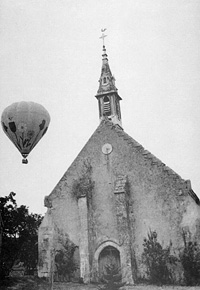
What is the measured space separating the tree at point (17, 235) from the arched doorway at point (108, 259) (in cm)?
904

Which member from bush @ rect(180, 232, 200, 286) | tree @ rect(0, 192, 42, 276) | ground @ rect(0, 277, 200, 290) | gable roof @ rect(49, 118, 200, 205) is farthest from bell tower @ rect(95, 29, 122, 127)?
ground @ rect(0, 277, 200, 290)

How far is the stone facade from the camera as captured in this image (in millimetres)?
22922

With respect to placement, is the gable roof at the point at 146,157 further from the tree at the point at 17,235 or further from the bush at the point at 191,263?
the tree at the point at 17,235

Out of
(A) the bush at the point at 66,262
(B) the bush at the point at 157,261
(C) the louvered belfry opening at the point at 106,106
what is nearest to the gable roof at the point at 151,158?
(C) the louvered belfry opening at the point at 106,106

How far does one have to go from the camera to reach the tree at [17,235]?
29.8 m

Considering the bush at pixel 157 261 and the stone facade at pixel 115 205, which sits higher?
the stone facade at pixel 115 205

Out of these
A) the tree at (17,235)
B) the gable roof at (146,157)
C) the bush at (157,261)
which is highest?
the gable roof at (146,157)

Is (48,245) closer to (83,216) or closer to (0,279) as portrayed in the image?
(83,216)

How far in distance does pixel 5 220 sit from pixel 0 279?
37.0ft

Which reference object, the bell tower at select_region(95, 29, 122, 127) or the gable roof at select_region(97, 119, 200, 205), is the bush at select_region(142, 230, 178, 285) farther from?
the bell tower at select_region(95, 29, 122, 127)

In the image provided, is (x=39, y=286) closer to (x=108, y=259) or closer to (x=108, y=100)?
(x=108, y=259)

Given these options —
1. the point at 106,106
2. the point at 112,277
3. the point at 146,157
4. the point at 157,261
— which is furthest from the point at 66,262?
the point at 106,106

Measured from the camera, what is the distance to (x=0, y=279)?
786 inches

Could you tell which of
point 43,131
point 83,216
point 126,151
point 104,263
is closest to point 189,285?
point 104,263
